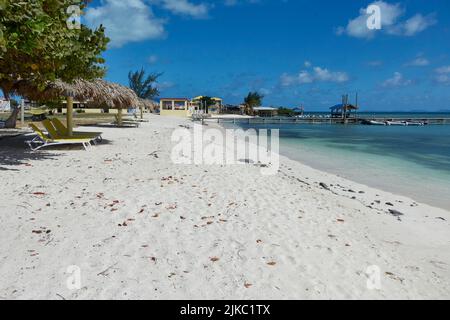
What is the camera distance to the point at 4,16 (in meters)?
4.85

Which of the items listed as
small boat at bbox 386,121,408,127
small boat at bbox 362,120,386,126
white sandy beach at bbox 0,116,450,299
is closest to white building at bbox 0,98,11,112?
white sandy beach at bbox 0,116,450,299

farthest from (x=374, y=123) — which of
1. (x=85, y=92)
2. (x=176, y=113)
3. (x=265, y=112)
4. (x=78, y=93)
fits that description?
(x=78, y=93)

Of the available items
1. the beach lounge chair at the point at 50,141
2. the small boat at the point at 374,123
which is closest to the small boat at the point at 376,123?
the small boat at the point at 374,123

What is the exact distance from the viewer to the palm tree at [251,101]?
7846 cm

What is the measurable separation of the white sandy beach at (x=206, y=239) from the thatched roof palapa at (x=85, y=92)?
5.51 metres

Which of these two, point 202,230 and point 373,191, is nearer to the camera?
point 202,230

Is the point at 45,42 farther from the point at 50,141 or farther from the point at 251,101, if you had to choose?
the point at 251,101

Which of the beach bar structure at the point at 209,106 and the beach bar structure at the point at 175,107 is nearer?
the beach bar structure at the point at 175,107

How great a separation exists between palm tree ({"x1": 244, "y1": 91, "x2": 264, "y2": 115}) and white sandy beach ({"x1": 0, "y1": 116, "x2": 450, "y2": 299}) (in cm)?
7261

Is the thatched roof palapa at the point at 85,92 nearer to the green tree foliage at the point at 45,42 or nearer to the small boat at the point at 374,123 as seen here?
the green tree foliage at the point at 45,42
